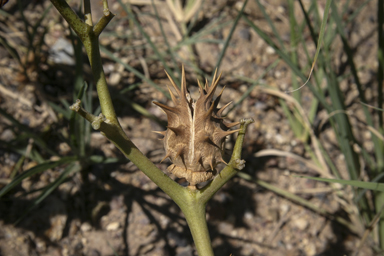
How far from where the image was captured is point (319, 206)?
211 cm

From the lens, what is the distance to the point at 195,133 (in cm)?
99

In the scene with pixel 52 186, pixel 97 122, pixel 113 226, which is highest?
pixel 52 186

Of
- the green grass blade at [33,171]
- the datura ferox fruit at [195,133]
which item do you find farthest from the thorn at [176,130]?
the green grass blade at [33,171]

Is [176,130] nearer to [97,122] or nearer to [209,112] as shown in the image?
[209,112]

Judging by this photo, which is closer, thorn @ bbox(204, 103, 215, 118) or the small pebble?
thorn @ bbox(204, 103, 215, 118)

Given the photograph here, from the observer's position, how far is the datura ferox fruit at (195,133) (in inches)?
38.6

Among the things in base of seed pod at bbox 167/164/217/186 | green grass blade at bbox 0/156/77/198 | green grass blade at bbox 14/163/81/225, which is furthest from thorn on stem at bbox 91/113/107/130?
green grass blade at bbox 14/163/81/225

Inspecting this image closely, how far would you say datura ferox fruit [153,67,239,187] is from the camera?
0.98 metres

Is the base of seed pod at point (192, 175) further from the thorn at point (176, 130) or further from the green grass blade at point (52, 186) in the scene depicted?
the green grass blade at point (52, 186)

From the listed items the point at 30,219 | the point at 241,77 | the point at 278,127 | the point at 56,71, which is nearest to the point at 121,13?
the point at 56,71

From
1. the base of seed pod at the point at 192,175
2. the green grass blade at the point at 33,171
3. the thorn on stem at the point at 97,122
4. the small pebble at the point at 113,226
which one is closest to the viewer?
the thorn on stem at the point at 97,122

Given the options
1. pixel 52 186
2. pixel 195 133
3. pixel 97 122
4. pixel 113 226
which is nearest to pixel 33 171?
pixel 52 186

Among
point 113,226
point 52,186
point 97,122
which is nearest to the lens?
point 97,122

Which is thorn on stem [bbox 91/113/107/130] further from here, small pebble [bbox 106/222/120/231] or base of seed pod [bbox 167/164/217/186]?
small pebble [bbox 106/222/120/231]
